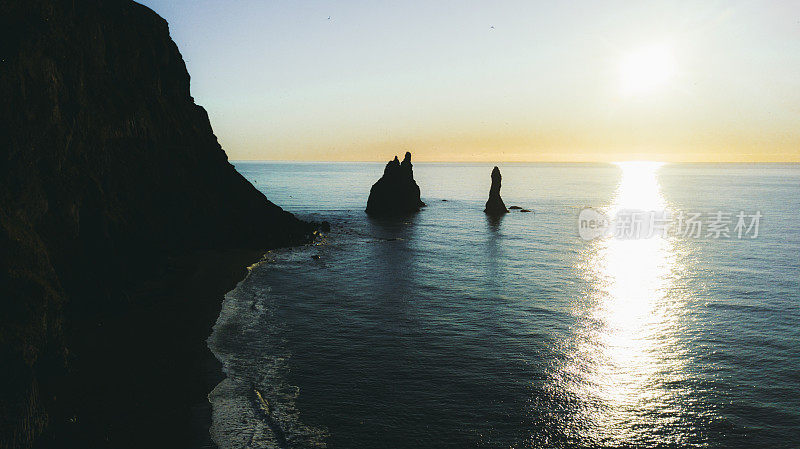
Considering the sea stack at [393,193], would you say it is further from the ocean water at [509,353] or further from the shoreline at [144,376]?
the shoreline at [144,376]

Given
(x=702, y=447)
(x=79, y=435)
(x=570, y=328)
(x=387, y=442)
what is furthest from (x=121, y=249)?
(x=702, y=447)

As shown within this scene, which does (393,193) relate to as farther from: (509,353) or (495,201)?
(509,353)

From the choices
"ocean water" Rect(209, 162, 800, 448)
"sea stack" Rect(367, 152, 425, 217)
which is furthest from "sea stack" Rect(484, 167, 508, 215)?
"ocean water" Rect(209, 162, 800, 448)

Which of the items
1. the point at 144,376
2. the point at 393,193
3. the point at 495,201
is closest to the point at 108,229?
the point at 144,376

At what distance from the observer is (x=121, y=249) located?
3681cm

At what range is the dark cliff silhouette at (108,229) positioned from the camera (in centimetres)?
1366

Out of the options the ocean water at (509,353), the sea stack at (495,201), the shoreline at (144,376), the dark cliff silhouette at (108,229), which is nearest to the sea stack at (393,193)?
the sea stack at (495,201)

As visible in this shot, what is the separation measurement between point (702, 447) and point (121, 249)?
127 feet

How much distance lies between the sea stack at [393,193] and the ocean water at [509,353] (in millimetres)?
50343

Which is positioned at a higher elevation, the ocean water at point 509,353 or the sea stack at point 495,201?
the sea stack at point 495,201

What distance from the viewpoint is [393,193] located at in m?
105

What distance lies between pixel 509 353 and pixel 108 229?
29093 mm

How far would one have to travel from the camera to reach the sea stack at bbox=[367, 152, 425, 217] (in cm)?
10400

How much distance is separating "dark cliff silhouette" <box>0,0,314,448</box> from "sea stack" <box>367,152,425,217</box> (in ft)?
Result: 132
